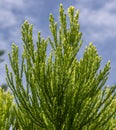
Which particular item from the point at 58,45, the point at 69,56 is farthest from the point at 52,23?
the point at 69,56

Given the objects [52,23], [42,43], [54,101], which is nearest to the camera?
[54,101]

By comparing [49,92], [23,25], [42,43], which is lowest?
[49,92]

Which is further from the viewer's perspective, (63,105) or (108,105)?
(108,105)

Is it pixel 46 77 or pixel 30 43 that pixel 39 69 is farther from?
pixel 30 43

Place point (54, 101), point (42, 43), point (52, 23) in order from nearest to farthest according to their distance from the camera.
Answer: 1. point (54, 101)
2. point (42, 43)
3. point (52, 23)

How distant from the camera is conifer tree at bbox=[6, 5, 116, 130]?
23.0ft

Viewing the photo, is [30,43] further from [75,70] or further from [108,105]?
[108,105]

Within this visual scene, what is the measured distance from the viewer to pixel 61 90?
711 centimetres

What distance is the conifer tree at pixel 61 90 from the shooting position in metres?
7.00

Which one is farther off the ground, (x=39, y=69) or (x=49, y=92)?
(x=39, y=69)

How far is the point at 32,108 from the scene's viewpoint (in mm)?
7191

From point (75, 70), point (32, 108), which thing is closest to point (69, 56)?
point (75, 70)

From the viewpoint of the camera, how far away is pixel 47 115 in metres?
7.02

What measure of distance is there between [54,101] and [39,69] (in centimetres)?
72
